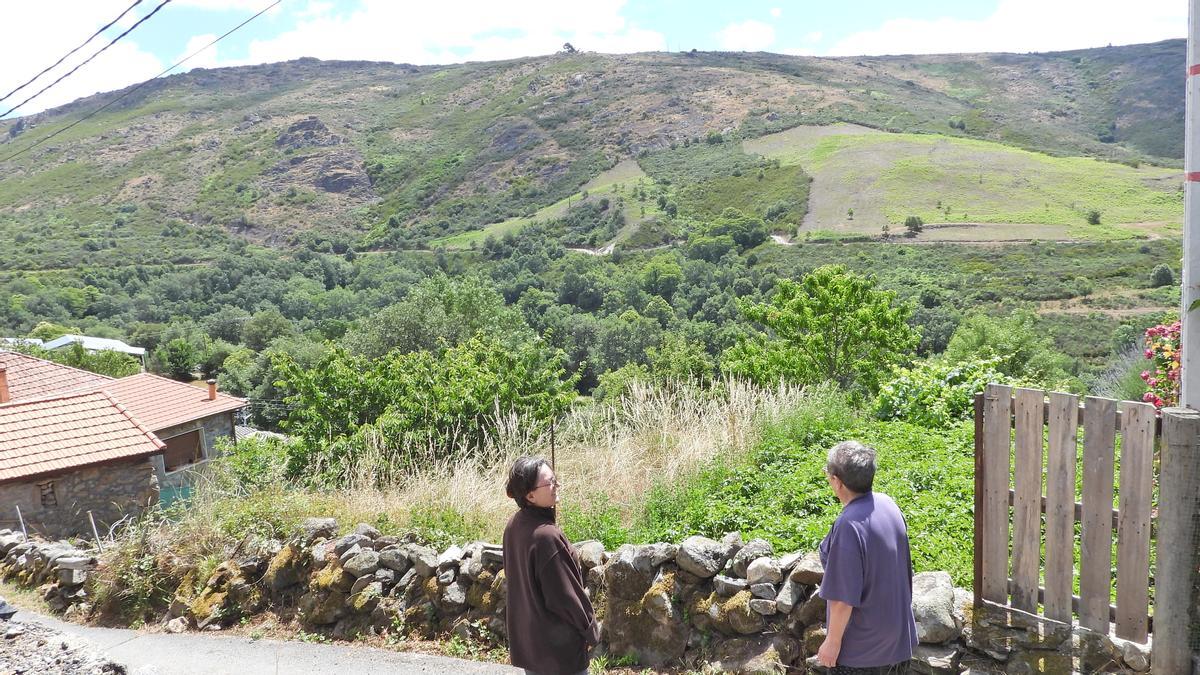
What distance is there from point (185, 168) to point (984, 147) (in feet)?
411

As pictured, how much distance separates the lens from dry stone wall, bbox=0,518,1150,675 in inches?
151

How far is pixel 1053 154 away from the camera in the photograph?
10700cm

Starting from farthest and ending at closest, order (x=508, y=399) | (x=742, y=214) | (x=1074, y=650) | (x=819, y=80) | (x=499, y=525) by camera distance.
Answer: (x=819, y=80) → (x=742, y=214) → (x=508, y=399) → (x=499, y=525) → (x=1074, y=650)

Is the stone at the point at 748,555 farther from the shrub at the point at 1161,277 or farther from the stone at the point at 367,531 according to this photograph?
the shrub at the point at 1161,277

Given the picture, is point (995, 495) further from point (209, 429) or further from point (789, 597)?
point (209, 429)

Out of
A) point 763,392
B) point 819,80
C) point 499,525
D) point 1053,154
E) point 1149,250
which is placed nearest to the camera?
point 499,525

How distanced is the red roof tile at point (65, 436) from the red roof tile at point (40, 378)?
10776 mm

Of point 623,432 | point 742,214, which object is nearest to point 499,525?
point 623,432

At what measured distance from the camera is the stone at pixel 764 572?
4.43m

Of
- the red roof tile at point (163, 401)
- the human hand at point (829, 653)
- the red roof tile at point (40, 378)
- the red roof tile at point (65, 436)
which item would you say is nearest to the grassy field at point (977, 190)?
the red roof tile at point (163, 401)

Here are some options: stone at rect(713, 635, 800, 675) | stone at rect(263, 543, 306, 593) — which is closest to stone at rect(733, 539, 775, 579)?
stone at rect(713, 635, 800, 675)

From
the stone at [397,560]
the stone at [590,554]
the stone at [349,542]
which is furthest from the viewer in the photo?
the stone at [349,542]

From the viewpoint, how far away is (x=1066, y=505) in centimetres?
366

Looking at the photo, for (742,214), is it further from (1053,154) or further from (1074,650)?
(1074,650)
